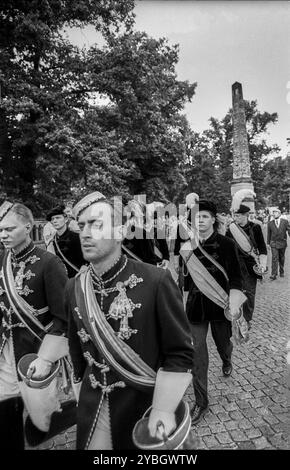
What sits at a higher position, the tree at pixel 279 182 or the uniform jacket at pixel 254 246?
the tree at pixel 279 182

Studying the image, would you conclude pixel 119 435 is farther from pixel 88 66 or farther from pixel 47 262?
pixel 88 66

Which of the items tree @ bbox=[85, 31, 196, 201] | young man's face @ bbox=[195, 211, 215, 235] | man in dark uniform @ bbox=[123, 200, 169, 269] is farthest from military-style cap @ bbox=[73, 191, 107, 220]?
tree @ bbox=[85, 31, 196, 201]

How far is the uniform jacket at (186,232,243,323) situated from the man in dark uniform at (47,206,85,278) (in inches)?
96.2

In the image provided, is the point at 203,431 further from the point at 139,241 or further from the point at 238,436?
the point at 139,241

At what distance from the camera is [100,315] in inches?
76.0

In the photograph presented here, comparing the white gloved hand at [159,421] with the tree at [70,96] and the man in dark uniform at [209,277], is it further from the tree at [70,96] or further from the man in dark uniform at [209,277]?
the tree at [70,96]

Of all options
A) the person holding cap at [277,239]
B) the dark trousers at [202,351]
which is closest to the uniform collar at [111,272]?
the dark trousers at [202,351]

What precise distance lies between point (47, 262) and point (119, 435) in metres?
1.41

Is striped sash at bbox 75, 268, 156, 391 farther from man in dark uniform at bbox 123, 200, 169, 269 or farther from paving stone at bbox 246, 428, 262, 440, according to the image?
man in dark uniform at bbox 123, 200, 169, 269

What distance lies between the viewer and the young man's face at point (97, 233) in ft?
6.25

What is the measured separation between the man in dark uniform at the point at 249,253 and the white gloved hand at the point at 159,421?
3.92 meters

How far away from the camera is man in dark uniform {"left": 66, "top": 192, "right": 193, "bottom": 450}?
1813mm

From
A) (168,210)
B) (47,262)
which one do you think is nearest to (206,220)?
(47,262)

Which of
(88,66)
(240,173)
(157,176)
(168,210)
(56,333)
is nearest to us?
(56,333)
